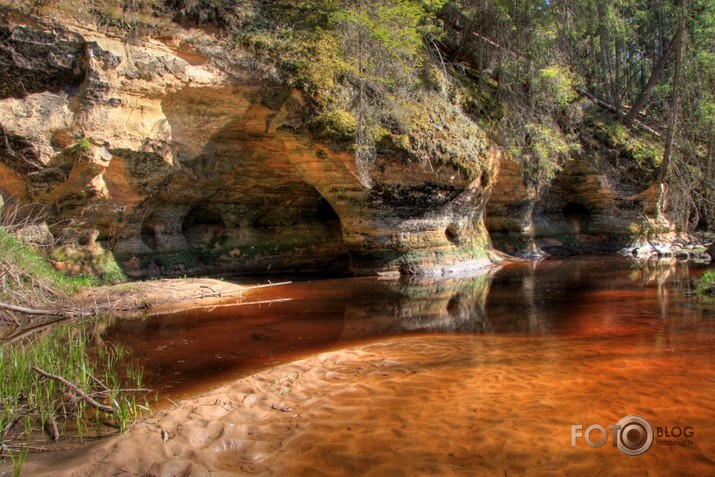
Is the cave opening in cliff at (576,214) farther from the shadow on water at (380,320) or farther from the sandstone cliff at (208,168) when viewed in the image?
the shadow on water at (380,320)

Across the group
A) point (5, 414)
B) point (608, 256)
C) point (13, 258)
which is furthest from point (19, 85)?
point (608, 256)

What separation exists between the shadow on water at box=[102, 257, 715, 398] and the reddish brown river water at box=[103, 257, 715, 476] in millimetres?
37

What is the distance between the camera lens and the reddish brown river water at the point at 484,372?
301 cm

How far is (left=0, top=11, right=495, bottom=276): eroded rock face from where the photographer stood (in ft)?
31.5

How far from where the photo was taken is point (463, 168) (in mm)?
13633

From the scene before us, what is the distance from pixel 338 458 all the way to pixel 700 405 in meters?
2.91

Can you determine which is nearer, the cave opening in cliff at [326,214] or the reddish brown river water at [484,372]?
the reddish brown river water at [484,372]

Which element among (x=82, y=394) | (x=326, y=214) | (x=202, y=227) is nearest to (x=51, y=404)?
(x=82, y=394)

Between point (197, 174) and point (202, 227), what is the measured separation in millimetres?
2647

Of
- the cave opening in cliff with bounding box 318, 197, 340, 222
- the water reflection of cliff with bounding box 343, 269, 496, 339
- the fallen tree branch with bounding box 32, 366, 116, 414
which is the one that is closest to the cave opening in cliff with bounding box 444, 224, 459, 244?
the water reflection of cliff with bounding box 343, 269, 496, 339

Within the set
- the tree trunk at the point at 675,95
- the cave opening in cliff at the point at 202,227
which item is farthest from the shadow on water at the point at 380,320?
the tree trunk at the point at 675,95

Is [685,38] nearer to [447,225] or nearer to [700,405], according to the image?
[447,225]

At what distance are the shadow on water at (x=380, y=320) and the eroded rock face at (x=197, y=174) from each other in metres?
2.66

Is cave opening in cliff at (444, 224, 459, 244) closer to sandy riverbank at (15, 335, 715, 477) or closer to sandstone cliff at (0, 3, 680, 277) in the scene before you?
sandstone cliff at (0, 3, 680, 277)
